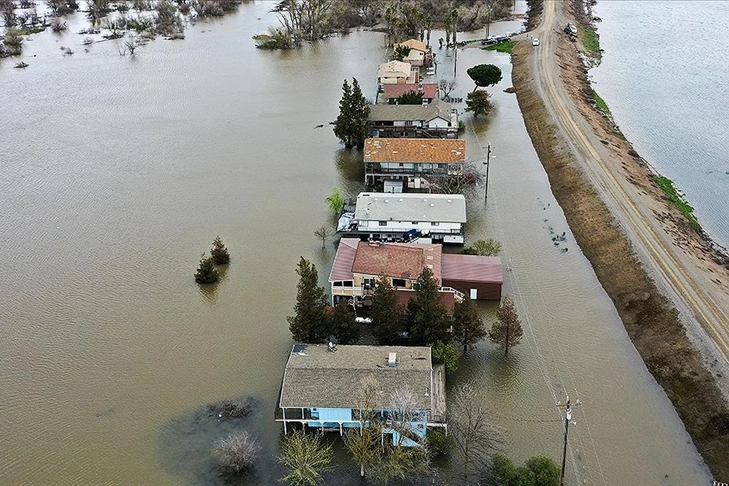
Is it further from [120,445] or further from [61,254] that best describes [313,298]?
[61,254]

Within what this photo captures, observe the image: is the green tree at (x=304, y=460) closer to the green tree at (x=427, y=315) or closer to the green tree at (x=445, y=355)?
the green tree at (x=445, y=355)

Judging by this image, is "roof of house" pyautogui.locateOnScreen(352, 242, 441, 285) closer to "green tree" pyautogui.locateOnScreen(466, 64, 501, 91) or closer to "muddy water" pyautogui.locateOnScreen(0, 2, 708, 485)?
"muddy water" pyautogui.locateOnScreen(0, 2, 708, 485)

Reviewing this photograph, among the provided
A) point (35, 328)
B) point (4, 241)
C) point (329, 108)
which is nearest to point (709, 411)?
point (35, 328)

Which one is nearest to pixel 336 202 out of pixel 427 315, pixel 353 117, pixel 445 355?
pixel 353 117

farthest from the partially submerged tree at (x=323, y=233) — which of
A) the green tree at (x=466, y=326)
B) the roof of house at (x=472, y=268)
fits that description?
the green tree at (x=466, y=326)

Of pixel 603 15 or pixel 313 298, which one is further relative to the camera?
pixel 603 15

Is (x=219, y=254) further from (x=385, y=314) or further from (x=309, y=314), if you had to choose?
(x=385, y=314)

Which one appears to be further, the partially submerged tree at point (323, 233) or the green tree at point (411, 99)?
the green tree at point (411, 99)
